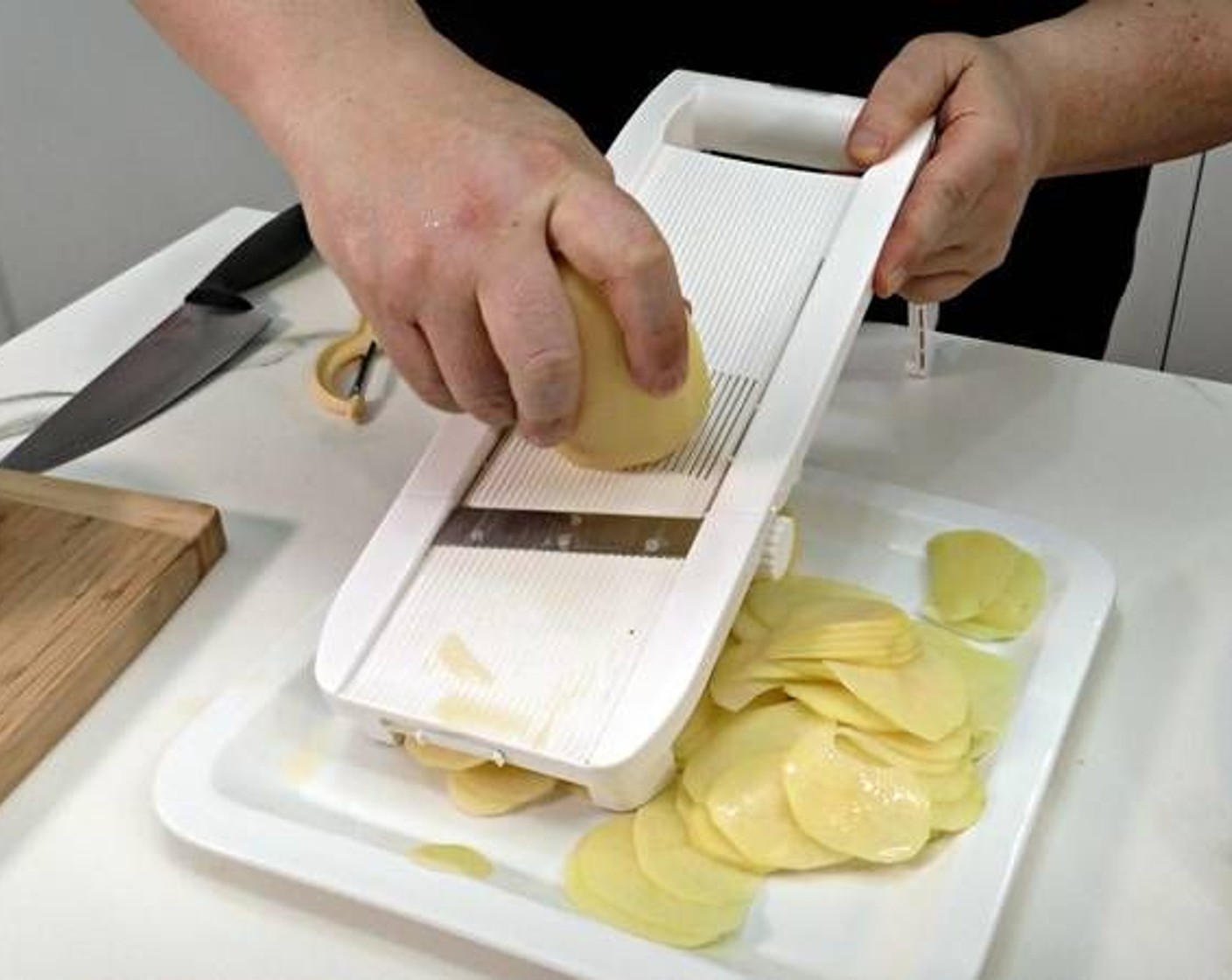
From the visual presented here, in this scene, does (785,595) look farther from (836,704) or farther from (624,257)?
(624,257)

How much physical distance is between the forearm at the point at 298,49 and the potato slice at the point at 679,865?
0.31 metres

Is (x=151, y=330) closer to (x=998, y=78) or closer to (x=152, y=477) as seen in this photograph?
(x=152, y=477)

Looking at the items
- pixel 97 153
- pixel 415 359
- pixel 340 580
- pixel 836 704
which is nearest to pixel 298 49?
pixel 415 359

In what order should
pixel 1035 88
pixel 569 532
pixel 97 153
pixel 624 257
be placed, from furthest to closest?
pixel 97 153
pixel 1035 88
pixel 569 532
pixel 624 257

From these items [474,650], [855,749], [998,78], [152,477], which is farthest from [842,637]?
[152,477]

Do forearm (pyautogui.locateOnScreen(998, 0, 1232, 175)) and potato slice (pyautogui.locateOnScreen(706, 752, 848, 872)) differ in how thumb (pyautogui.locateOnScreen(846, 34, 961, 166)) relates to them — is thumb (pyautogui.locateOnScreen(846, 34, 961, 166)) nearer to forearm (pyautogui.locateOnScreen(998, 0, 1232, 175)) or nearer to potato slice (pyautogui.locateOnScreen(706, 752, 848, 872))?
forearm (pyautogui.locateOnScreen(998, 0, 1232, 175))

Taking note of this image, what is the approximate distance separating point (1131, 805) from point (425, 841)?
288 mm

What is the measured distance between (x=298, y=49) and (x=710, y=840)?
14.6 inches

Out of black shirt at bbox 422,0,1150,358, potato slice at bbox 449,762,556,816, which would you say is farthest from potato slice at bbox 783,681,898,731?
black shirt at bbox 422,0,1150,358

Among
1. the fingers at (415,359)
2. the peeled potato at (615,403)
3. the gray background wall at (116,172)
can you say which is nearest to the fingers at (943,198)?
the peeled potato at (615,403)

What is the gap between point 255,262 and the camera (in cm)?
98

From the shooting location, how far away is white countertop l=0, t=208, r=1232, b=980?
22.8 inches

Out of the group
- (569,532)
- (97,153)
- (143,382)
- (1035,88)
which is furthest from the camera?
(97,153)

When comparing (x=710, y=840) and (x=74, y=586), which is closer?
(x=710, y=840)
